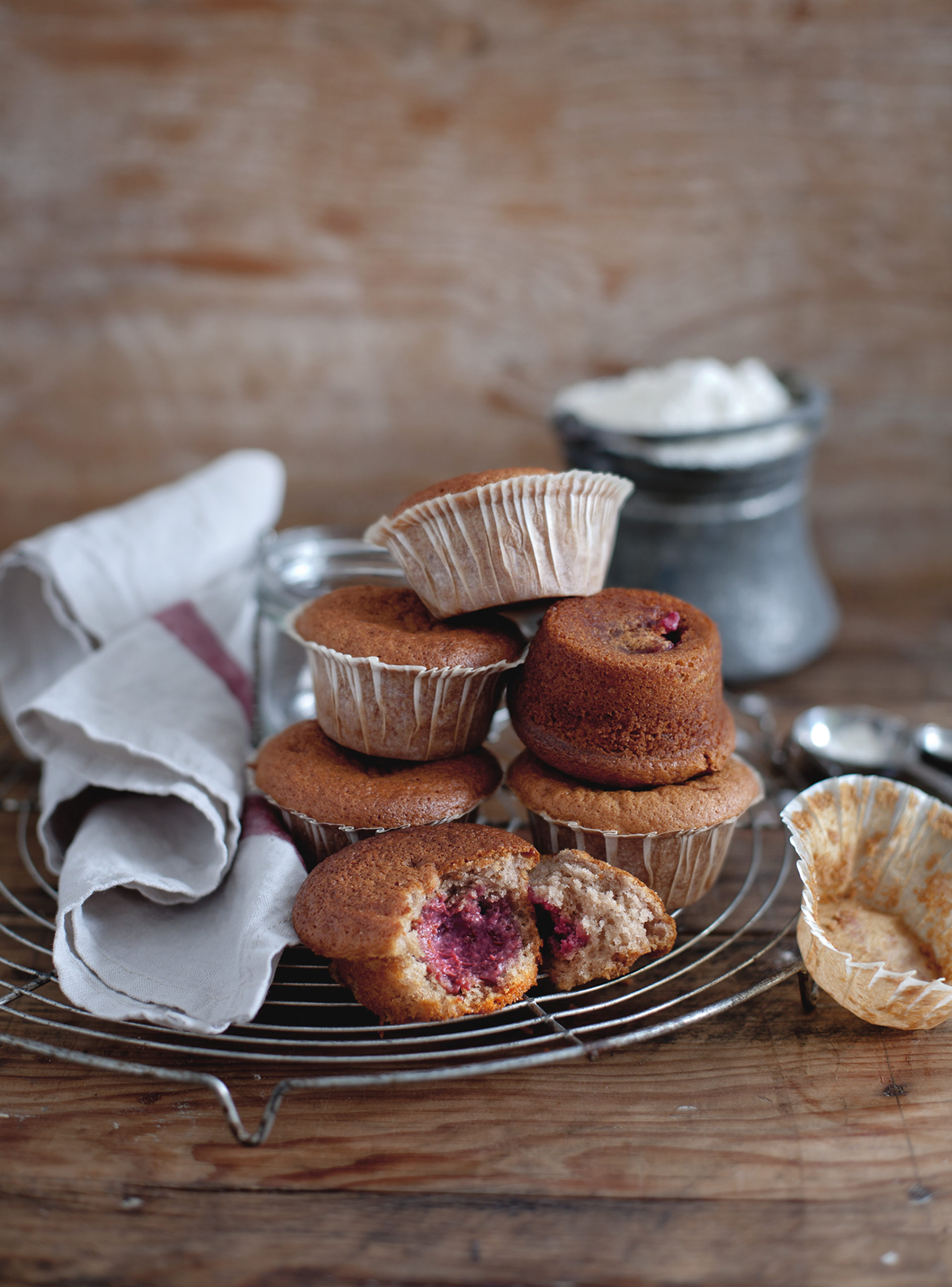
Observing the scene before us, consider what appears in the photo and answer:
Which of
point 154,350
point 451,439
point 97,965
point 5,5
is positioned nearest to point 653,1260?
point 97,965

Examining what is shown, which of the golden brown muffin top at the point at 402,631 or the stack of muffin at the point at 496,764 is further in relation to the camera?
the golden brown muffin top at the point at 402,631

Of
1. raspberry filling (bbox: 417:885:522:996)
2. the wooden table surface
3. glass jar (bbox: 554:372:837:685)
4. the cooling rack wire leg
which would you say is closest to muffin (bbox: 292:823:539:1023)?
raspberry filling (bbox: 417:885:522:996)

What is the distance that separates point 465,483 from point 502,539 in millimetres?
88

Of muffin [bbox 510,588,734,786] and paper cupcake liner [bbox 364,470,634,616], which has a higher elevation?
paper cupcake liner [bbox 364,470,634,616]

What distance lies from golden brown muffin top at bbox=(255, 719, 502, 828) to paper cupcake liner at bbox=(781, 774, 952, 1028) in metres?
0.41

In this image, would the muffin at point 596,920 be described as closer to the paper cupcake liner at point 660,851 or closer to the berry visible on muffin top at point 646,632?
the paper cupcake liner at point 660,851

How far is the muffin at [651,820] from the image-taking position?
4.13 ft

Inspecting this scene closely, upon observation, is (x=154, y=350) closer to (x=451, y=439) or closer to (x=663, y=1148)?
(x=451, y=439)

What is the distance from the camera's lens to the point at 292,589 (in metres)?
1.72

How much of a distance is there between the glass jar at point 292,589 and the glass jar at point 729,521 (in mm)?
558

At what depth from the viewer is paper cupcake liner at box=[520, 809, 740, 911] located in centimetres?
128

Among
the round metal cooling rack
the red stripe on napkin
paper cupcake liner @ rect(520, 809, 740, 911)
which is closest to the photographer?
the round metal cooling rack

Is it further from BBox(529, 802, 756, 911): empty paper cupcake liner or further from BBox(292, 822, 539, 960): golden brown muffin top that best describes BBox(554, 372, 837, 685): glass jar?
BBox(292, 822, 539, 960): golden brown muffin top

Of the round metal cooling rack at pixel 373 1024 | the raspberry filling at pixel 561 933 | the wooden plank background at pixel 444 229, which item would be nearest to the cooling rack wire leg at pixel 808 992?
the round metal cooling rack at pixel 373 1024
